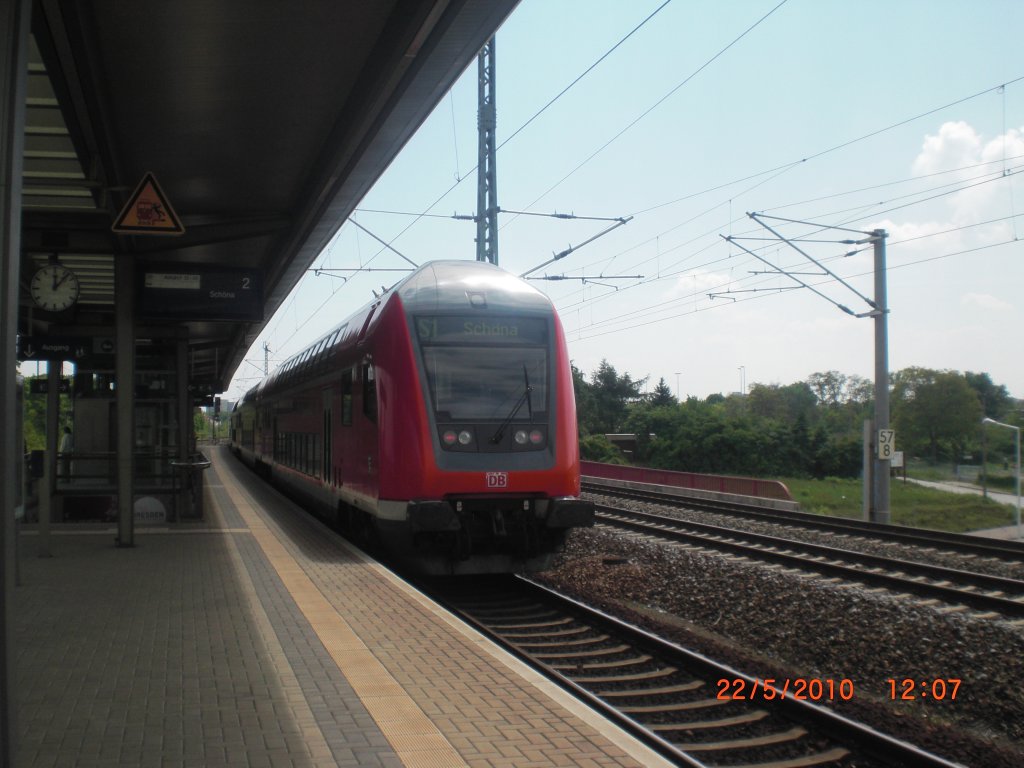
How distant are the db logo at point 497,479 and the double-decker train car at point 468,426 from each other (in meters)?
0.01

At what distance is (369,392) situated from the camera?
11.0 meters

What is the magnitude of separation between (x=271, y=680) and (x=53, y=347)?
10234 millimetres

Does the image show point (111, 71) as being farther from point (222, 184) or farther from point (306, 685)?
point (306, 685)

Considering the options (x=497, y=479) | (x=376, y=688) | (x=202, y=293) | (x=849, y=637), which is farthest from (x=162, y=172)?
(x=849, y=637)

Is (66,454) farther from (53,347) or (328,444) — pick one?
(328,444)

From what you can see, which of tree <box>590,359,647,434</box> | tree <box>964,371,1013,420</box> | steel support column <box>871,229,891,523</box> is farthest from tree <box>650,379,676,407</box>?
steel support column <box>871,229,891,523</box>

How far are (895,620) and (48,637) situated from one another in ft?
23.2

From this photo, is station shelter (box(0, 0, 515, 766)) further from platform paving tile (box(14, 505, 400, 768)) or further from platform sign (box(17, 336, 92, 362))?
platform paving tile (box(14, 505, 400, 768))

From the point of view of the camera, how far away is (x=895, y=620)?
8.64 metres

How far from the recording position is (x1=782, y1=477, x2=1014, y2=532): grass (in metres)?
33.0

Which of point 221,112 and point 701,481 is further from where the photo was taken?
point 701,481

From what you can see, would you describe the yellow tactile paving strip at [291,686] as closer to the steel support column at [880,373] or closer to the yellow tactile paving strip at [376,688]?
the yellow tactile paving strip at [376,688]

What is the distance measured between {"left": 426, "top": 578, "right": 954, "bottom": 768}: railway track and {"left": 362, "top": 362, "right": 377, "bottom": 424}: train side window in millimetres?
2589

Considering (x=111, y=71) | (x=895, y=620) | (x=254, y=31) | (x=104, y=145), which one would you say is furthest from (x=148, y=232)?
(x=895, y=620)
